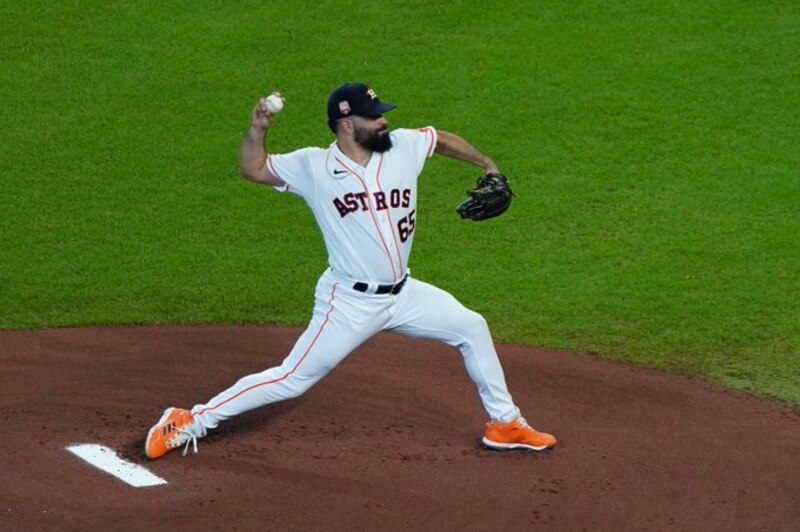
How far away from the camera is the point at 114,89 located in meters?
12.0

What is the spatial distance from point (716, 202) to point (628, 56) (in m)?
2.37

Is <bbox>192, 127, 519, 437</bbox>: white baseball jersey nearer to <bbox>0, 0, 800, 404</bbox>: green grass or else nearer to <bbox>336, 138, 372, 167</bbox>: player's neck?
<bbox>336, 138, 372, 167</bbox>: player's neck

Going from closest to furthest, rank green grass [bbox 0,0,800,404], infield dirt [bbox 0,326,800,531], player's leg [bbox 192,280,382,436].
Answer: infield dirt [bbox 0,326,800,531] → player's leg [bbox 192,280,382,436] → green grass [bbox 0,0,800,404]

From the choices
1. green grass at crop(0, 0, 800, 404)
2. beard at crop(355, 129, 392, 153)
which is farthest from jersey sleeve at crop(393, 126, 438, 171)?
green grass at crop(0, 0, 800, 404)

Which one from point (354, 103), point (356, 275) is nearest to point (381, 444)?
point (356, 275)

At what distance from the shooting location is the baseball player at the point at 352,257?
6.61m

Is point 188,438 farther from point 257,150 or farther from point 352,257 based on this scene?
point 257,150

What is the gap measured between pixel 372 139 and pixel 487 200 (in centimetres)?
63

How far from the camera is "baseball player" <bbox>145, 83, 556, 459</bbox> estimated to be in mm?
6613

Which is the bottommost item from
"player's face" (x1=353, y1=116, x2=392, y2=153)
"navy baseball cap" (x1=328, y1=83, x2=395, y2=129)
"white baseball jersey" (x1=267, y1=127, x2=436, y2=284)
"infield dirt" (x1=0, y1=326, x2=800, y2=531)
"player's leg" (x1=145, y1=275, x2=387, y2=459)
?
"infield dirt" (x1=0, y1=326, x2=800, y2=531)

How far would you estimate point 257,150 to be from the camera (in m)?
6.51

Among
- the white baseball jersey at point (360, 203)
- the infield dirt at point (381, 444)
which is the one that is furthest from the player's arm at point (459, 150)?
the infield dirt at point (381, 444)

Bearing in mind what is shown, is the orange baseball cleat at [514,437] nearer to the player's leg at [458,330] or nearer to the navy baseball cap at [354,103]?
the player's leg at [458,330]

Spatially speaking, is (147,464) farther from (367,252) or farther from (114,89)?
(114,89)
